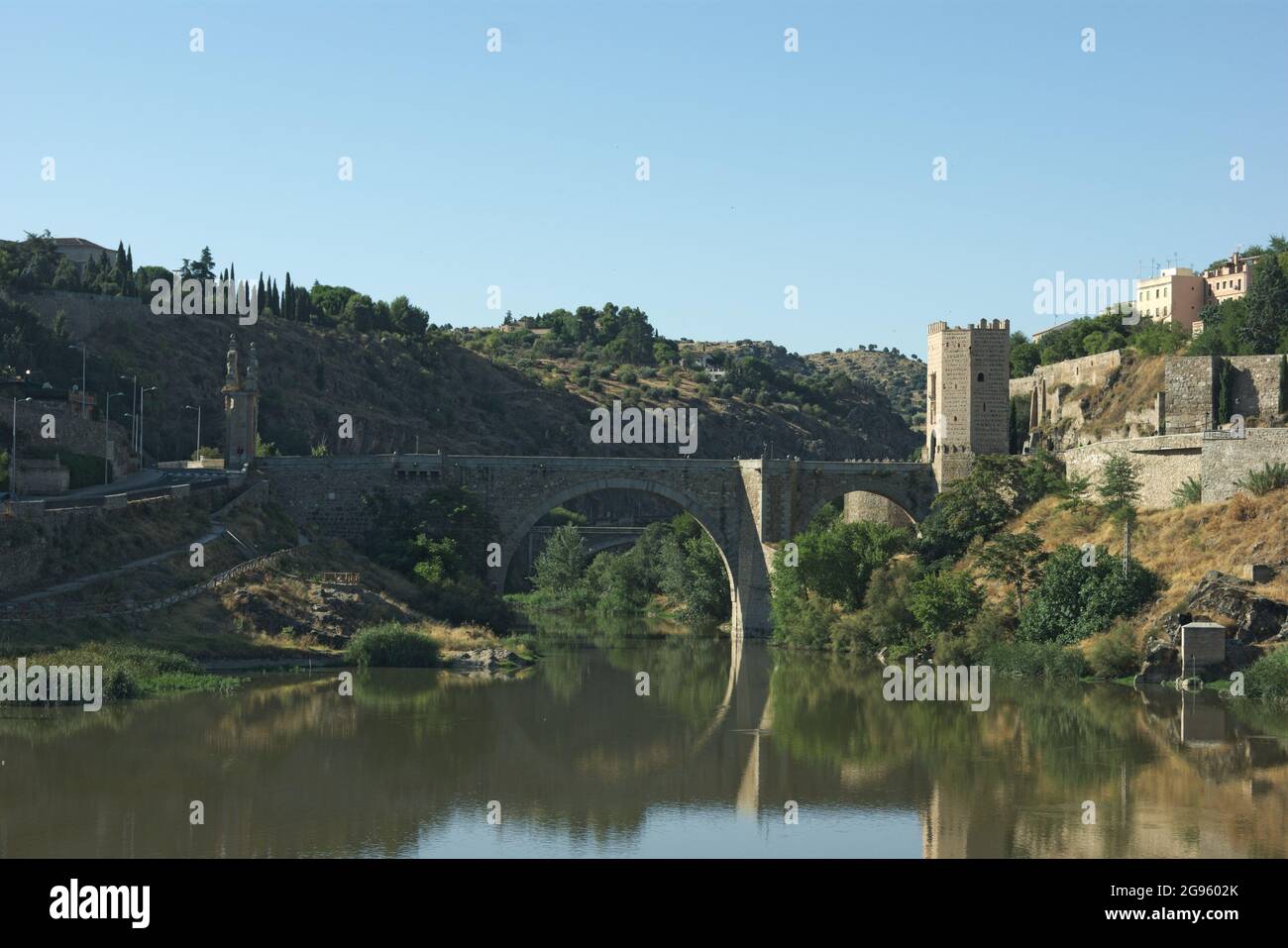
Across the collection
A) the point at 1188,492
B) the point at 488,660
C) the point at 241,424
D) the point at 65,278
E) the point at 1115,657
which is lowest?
the point at 488,660

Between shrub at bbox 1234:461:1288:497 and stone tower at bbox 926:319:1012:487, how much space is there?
46.7 ft

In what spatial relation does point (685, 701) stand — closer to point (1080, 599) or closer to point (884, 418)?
point (1080, 599)

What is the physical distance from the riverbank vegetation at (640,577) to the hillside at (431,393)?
1781cm

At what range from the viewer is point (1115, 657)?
41.2 metres

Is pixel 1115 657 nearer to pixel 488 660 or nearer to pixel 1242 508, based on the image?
pixel 1242 508

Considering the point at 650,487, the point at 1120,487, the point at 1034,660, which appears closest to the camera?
the point at 1034,660

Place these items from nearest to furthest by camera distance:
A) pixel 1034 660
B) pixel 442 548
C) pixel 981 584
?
1. pixel 1034 660
2. pixel 981 584
3. pixel 442 548

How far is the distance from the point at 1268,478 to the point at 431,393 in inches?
2450

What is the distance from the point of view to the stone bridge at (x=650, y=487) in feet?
176

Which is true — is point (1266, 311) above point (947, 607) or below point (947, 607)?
above

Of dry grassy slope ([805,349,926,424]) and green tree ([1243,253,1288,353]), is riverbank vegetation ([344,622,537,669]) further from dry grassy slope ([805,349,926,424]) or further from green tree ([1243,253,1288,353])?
dry grassy slope ([805,349,926,424])

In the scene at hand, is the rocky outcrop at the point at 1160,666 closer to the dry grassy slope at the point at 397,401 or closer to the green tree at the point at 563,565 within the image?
the green tree at the point at 563,565

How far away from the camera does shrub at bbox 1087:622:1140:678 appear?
41.2 m

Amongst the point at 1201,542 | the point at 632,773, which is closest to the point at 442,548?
the point at 632,773
